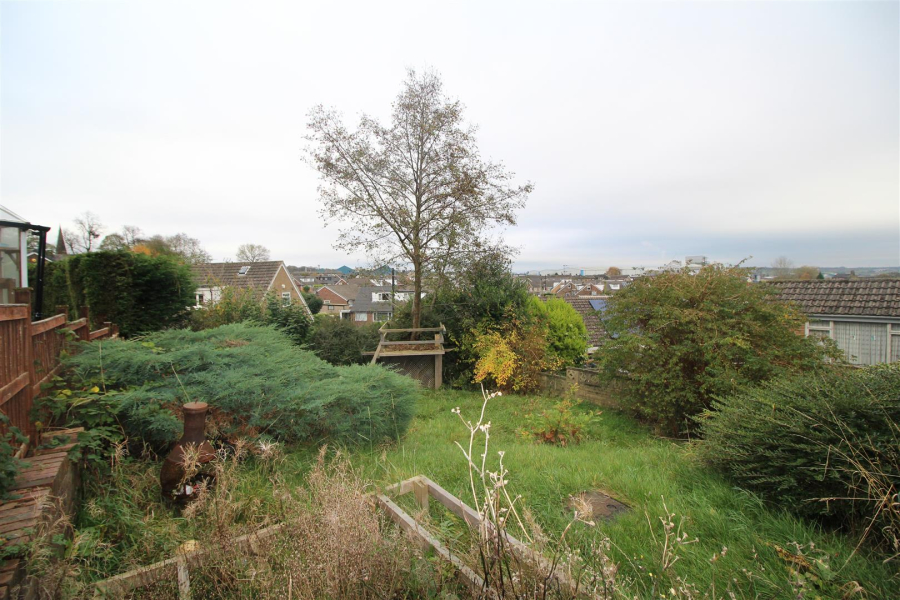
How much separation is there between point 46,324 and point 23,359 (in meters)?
0.60

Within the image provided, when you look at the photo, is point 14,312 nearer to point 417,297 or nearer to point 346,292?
point 417,297

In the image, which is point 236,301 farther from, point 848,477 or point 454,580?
point 848,477

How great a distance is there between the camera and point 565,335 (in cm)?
1066

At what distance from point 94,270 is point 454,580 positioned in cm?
691

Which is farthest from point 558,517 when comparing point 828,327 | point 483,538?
point 828,327

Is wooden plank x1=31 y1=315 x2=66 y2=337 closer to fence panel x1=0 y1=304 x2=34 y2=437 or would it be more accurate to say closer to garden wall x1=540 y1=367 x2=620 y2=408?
fence panel x1=0 y1=304 x2=34 y2=437

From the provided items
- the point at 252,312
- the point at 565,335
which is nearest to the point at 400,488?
the point at 252,312

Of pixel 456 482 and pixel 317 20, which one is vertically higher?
pixel 317 20

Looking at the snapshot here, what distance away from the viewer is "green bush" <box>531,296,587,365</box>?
1059 cm

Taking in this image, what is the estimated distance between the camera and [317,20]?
779cm

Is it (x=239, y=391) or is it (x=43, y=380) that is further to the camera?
(x=239, y=391)

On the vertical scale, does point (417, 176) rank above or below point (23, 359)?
above

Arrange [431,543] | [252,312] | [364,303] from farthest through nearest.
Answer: [364,303] < [252,312] < [431,543]

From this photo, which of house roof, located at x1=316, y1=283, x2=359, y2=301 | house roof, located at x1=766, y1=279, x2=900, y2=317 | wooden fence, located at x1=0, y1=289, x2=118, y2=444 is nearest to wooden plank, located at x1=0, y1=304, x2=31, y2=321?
wooden fence, located at x1=0, y1=289, x2=118, y2=444
